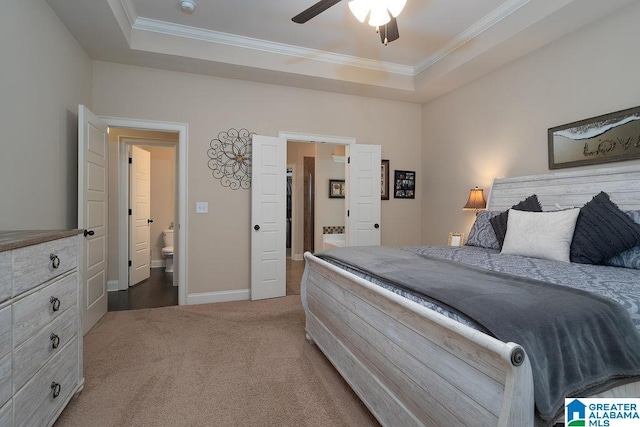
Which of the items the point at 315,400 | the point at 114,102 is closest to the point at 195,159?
the point at 114,102

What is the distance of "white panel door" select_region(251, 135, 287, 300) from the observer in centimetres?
386

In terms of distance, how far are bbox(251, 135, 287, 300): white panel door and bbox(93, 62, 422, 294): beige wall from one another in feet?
0.51

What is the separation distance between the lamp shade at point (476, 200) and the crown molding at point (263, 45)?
1.78 metres

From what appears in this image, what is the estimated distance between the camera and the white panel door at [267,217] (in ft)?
12.7

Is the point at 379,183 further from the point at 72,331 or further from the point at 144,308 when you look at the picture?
the point at 72,331

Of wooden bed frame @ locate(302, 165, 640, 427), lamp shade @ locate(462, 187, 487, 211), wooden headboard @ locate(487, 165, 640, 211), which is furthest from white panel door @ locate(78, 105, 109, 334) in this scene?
wooden headboard @ locate(487, 165, 640, 211)

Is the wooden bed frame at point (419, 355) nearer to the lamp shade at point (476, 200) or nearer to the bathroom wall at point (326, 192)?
the lamp shade at point (476, 200)

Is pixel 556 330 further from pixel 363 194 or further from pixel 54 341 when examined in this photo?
pixel 363 194

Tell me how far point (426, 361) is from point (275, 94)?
3.66 meters

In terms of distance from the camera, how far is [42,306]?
1.46 metres

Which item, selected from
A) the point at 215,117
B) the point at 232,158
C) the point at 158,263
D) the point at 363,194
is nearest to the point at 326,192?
the point at 363,194

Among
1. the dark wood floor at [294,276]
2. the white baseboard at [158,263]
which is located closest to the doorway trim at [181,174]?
the dark wood floor at [294,276]

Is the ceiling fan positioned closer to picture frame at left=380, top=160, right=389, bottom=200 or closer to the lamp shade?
the lamp shade

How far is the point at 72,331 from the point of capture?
176 centimetres
